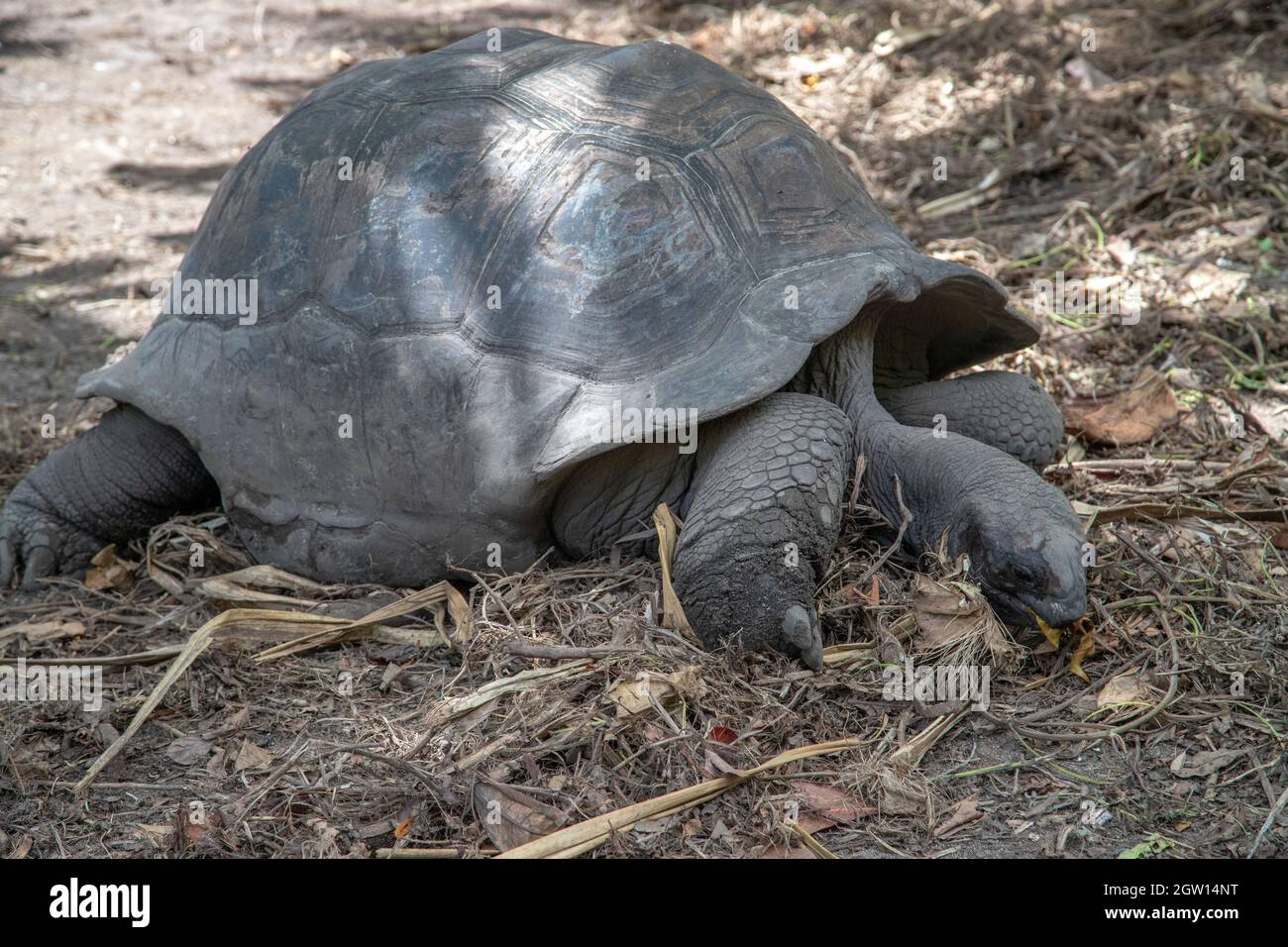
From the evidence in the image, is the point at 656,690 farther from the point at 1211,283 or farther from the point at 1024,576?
the point at 1211,283

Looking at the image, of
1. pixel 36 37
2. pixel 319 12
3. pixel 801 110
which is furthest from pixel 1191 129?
pixel 36 37

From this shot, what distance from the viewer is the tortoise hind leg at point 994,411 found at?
13.0 ft

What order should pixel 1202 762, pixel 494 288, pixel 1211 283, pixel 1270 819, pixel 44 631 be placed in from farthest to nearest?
pixel 1211 283 → pixel 44 631 → pixel 494 288 → pixel 1202 762 → pixel 1270 819

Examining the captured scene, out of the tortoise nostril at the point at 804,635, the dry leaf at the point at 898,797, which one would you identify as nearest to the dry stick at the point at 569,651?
the tortoise nostril at the point at 804,635

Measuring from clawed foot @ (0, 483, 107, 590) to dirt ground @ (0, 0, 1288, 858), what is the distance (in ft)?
0.29

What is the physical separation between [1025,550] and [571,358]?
1.30 metres

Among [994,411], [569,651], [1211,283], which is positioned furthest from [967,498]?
[1211,283]

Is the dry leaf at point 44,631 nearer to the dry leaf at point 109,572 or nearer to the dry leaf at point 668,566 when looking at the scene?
the dry leaf at point 109,572

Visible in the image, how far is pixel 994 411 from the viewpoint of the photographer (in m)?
3.95

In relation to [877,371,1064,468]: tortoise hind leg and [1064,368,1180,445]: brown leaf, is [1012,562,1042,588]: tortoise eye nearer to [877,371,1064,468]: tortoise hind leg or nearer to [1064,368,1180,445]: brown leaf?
[877,371,1064,468]: tortoise hind leg

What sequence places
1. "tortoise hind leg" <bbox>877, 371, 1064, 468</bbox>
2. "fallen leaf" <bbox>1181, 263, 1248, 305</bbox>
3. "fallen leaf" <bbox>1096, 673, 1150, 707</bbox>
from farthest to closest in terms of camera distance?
1. "fallen leaf" <bbox>1181, 263, 1248, 305</bbox>
2. "tortoise hind leg" <bbox>877, 371, 1064, 468</bbox>
3. "fallen leaf" <bbox>1096, 673, 1150, 707</bbox>

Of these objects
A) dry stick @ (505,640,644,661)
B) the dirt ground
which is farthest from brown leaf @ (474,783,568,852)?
dry stick @ (505,640,644,661)

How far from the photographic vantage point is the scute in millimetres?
3408

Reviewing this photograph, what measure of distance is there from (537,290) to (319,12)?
897 cm
